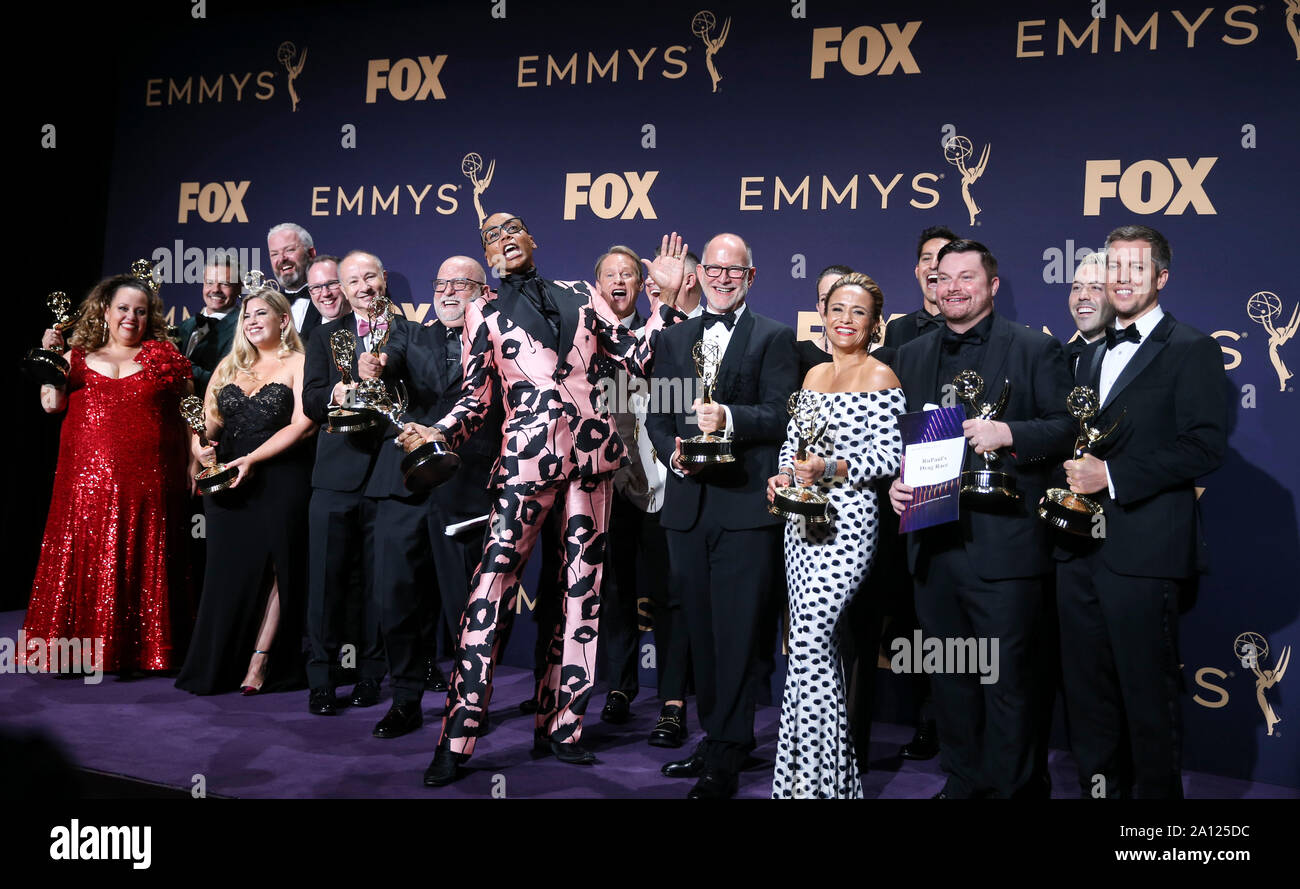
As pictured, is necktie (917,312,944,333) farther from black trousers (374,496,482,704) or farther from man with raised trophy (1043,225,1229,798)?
black trousers (374,496,482,704)

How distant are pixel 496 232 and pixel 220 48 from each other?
14.2ft

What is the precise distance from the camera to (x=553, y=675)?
4.14 m

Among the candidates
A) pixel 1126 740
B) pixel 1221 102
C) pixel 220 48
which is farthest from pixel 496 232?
pixel 220 48

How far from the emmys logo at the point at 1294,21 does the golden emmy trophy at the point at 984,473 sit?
2463 millimetres

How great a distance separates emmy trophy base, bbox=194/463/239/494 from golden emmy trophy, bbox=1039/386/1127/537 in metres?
3.63

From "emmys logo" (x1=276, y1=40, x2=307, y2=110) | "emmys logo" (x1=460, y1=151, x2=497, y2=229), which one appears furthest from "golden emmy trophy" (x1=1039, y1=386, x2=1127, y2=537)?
"emmys logo" (x1=276, y1=40, x2=307, y2=110)

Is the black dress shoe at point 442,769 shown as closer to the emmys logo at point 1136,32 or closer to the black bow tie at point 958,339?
the black bow tie at point 958,339

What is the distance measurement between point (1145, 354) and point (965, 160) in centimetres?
195

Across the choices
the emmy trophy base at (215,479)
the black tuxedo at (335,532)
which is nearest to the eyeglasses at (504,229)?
the black tuxedo at (335,532)

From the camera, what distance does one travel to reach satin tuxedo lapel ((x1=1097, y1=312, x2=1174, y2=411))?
11.2 ft

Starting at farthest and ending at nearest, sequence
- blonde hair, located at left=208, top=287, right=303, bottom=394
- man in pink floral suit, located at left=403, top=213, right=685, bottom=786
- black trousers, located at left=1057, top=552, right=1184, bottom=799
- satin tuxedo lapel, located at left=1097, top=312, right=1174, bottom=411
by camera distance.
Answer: blonde hair, located at left=208, top=287, right=303, bottom=394
man in pink floral suit, located at left=403, top=213, right=685, bottom=786
satin tuxedo lapel, located at left=1097, top=312, right=1174, bottom=411
black trousers, located at left=1057, top=552, right=1184, bottom=799

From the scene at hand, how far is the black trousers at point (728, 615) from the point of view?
3.61m

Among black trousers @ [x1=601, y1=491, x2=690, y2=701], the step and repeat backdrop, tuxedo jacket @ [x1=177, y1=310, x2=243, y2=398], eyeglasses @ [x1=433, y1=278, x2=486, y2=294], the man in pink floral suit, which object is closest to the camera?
the man in pink floral suit

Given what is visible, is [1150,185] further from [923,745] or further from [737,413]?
[923,745]
